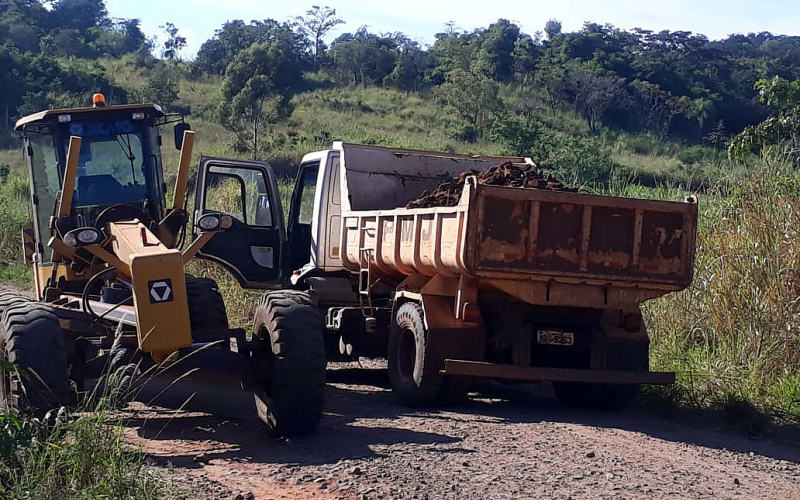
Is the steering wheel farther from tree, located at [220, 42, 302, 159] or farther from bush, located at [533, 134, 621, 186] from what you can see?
tree, located at [220, 42, 302, 159]

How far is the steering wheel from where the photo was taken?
845 centimetres

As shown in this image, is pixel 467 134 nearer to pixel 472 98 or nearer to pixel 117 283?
pixel 472 98

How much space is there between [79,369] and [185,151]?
2.13 m

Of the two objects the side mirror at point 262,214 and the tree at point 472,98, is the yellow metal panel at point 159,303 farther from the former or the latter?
the tree at point 472,98

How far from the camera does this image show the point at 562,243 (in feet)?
26.3

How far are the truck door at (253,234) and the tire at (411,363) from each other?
2.42 metres

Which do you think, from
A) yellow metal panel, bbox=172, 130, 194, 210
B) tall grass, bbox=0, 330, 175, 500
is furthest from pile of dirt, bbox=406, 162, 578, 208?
tall grass, bbox=0, 330, 175, 500

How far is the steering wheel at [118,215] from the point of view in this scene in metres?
8.45

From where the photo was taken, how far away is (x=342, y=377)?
1095 centimetres

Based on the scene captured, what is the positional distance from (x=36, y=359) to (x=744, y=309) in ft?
22.6

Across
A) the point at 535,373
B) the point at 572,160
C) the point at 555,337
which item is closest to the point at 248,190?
the point at 555,337

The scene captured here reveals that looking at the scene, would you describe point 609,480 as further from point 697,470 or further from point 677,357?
point 677,357

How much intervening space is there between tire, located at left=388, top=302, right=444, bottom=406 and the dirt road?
0.70 ft

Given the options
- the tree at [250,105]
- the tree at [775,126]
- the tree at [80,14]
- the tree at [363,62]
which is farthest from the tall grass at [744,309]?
the tree at [80,14]
